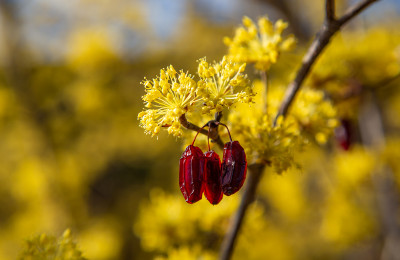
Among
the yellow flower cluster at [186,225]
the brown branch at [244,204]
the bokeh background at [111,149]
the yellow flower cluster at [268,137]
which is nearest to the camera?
the yellow flower cluster at [268,137]

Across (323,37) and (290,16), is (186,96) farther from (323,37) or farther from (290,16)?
(290,16)

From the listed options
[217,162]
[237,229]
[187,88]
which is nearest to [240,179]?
[217,162]

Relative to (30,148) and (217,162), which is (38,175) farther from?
(217,162)

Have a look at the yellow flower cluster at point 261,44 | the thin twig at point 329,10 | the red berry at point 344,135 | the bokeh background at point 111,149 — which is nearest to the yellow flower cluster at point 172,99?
the yellow flower cluster at point 261,44

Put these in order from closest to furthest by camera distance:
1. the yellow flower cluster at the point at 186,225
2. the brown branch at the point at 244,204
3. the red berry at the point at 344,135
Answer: the brown branch at the point at 244,204, the yellow flower cluster at the point at 186,225, the red berry at the point at 344,135

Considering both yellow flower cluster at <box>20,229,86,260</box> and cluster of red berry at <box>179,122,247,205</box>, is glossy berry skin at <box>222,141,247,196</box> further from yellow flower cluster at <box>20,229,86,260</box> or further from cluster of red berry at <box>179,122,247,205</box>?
yellow flower cluster at <box>20,229,86,260</box>

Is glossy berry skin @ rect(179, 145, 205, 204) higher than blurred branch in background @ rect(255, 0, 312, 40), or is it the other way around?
blurred branch in background @ rect(255, 0, 312, 40)

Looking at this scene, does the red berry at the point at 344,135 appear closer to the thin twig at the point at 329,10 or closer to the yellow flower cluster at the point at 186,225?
the yellow flower cluster at the point at 186,225

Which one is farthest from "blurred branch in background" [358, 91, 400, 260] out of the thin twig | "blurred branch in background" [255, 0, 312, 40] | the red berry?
the thin twig

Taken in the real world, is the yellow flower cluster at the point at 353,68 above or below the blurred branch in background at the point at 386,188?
above
